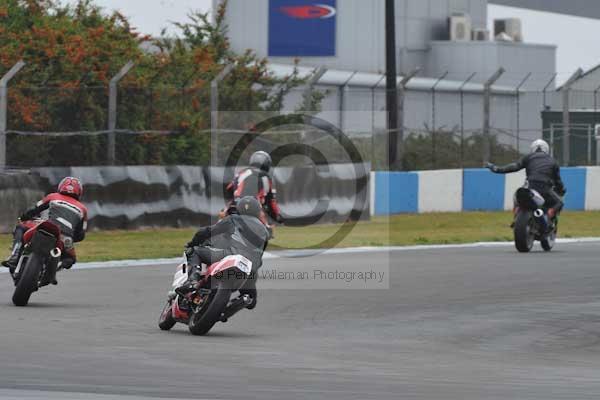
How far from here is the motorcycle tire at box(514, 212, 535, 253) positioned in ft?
73.4

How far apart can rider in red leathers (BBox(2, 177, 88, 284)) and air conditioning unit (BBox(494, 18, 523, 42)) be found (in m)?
50.6

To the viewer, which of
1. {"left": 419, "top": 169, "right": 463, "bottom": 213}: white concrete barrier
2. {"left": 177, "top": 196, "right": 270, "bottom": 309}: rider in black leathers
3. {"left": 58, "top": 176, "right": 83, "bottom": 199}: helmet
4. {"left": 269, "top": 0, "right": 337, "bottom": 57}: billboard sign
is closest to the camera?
{"left": 177, "top": 196, "right": 270, "bottom": 309}: rider in black leathers

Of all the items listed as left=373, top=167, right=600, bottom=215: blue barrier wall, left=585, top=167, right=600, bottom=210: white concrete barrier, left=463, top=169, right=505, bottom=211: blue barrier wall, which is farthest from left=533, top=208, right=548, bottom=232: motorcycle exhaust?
left=585, top=167, right=600, bottom=210: white concrete barrier

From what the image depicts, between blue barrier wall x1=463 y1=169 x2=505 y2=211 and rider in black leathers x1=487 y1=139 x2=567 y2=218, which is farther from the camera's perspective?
blue barrier wall x1=463 y1=169 x2=505 y2=211

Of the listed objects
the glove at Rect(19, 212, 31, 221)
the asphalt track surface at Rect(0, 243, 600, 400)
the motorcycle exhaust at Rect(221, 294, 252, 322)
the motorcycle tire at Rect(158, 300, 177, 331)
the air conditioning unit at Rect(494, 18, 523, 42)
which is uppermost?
the air conditioning unit at Rect(494, 18, 523, 42)

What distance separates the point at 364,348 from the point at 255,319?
234 cm

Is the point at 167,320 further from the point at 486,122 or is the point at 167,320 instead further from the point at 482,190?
the point at 486,122

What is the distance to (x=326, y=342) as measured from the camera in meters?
11.8

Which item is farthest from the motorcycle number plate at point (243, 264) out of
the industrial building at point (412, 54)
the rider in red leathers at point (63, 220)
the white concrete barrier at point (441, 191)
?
the industrial building at point (412, 54)

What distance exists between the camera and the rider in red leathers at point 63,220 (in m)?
14.9

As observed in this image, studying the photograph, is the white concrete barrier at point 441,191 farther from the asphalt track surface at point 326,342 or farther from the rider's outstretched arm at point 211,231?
the rider's outstretched arm at point 211,231

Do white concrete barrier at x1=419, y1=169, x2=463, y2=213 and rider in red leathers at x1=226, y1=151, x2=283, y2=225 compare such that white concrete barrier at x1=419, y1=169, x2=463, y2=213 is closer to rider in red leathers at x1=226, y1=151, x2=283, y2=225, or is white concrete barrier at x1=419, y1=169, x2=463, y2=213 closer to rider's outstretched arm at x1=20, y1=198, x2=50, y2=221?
rider in red leathers at x1=226, y1=151, x2=283, y2=225

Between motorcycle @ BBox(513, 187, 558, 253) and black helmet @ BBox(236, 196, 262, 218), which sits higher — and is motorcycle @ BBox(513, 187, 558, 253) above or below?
below

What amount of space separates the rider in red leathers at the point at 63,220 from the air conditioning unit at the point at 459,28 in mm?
46601
